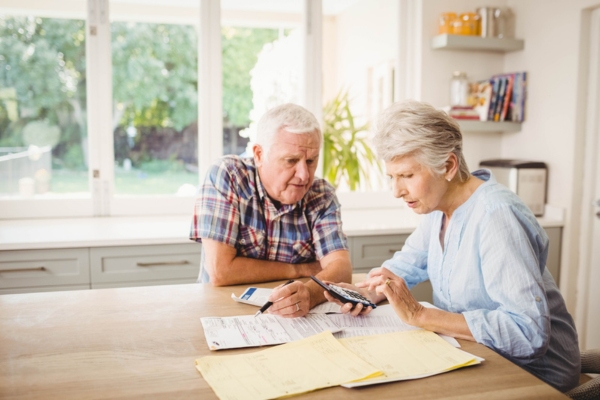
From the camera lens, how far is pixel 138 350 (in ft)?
4.11

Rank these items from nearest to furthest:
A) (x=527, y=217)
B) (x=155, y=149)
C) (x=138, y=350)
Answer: (x=138, y=350), (x=527, y=217), (x=155, y=149)

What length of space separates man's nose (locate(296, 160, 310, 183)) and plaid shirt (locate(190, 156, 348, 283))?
0.52 ft

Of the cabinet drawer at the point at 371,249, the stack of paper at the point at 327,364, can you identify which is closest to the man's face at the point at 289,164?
the stack of paper at the point at 327,364

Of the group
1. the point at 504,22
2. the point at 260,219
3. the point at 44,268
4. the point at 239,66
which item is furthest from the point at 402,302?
the point at 504,22

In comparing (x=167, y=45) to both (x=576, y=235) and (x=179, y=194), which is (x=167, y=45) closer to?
(x=179, y=194)

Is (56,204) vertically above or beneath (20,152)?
beneath

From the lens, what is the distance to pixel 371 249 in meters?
2.94

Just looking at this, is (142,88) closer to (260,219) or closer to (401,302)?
(260,219)

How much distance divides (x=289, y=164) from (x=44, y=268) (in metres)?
1.35

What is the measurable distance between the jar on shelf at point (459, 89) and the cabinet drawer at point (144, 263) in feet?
6.31

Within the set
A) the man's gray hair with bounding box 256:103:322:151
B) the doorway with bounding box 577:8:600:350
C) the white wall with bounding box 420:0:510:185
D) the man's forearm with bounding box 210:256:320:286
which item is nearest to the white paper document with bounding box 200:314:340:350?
the man's forearm with bounding box 210:256:320:286

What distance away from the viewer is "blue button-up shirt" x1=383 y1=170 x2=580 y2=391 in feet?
4.27

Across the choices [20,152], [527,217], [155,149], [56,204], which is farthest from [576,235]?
[20,152]

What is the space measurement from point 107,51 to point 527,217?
2.57m
